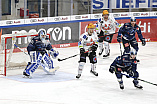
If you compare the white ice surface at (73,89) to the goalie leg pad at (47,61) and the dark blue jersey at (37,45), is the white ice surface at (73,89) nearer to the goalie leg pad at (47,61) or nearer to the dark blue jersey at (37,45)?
the goalie leg pad at (47,61)

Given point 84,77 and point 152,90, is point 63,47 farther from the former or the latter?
point 152,90

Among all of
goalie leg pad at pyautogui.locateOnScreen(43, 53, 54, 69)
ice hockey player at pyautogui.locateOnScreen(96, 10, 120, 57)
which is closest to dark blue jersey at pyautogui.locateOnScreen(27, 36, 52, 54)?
goalie leg pad at pyautogui.locateOnScreen(43, 53, 54, 69)

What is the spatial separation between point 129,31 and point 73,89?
138 inches

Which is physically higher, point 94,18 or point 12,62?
point 94,18

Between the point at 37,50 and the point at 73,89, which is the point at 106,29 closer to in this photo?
the point at 37,50

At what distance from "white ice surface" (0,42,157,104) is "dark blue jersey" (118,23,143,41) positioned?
1065 mm

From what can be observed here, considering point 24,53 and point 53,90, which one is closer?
point 53,90

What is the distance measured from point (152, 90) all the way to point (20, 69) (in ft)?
14.7

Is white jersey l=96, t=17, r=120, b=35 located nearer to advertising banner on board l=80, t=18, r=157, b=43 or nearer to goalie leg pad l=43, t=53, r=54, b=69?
goalie leg pad l=43, t=53, r=54, b=69

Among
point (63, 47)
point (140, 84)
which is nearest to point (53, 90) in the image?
point (140, 84)

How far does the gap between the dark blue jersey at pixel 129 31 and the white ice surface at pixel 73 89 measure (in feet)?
3.50

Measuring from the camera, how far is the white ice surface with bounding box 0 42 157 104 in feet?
30.6

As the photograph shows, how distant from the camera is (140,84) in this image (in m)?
11.2

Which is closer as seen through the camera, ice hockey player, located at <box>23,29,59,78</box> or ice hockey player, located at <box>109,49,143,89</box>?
ice hockey player, located at <box>109,49,143,89</box>
